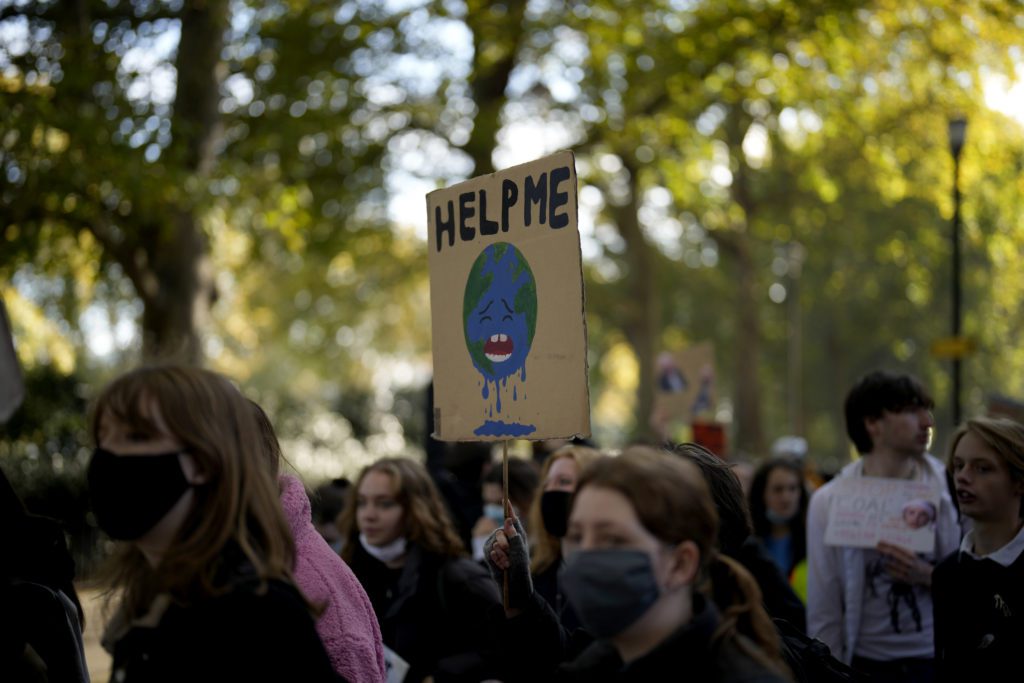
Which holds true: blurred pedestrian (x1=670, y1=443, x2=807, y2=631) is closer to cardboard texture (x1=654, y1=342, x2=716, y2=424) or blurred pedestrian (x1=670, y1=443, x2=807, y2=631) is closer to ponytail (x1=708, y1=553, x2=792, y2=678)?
ponytail (x1=708, y1=553, x2=792, y2=678)

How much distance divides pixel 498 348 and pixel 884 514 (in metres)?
2.05

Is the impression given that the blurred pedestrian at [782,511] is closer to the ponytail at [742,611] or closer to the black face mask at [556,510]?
the black face mask at [556,510]

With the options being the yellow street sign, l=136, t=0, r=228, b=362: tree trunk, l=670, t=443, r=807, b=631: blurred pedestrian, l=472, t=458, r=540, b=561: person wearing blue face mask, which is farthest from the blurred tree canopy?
l=670, t=443, r=807, b=631: blurred pedestrian

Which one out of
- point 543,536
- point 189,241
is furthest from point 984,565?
point 189,241

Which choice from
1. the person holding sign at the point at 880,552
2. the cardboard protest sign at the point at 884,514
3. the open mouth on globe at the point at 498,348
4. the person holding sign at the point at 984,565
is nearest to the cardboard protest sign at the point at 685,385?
the person holding sign at the point at 880,552

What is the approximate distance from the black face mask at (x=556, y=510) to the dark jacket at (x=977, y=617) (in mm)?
1361

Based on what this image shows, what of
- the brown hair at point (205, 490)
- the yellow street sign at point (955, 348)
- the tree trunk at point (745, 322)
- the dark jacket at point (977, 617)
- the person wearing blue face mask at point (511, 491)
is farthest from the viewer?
the tree trunk at point (745, 322)

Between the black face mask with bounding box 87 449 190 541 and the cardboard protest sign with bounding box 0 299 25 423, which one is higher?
the cardboard protest sign with bounding box 0 299 25 423

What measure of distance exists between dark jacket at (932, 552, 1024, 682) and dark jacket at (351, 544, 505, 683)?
71.7 inches

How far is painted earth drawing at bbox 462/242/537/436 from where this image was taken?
431cm

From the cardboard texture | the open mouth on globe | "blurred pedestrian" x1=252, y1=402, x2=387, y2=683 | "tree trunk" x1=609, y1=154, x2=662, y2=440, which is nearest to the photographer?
"blurred pedestrian" x1=252, y1=402, x2=387, y2=683

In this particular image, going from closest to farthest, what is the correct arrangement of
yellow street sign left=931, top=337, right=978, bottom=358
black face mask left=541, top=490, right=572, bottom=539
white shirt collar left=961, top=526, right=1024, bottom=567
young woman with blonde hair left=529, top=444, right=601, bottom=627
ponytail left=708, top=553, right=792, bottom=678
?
ponytail left=708, top=553, right=792, bottom=678
white shirt collar left=961, top=526, right=1024, bottom=567
black face mask left=541, top=490, right=572, bottom=539
young woman with blonde hair left=529, top=444, right=601, bottom=627
yellow street sign left=931, top=337, right=978, bottom=358

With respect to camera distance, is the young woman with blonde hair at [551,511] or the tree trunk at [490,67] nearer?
the young woman with blonde hair at [551,511]

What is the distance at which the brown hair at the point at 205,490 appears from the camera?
2.73 m
